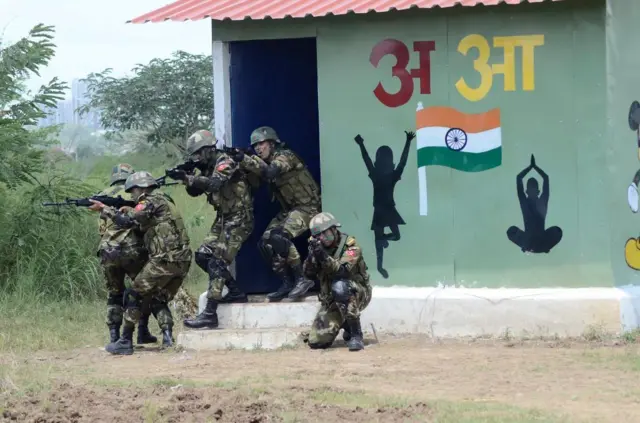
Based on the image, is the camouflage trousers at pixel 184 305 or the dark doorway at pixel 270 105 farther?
the camouflage trousers at pixel 184 305

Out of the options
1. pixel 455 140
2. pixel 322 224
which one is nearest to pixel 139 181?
pixel 322 224

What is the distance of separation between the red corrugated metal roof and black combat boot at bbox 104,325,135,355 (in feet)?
9.06

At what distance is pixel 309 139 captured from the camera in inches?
446

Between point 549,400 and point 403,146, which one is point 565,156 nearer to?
point 403,146

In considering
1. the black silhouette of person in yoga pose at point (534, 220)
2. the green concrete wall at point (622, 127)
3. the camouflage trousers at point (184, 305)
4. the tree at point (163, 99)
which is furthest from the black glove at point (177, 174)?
the tree at point (163, 99)

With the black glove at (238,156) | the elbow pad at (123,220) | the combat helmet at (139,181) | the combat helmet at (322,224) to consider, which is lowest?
the combat helmet at (322,224)

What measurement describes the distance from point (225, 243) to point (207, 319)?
2.29 ft

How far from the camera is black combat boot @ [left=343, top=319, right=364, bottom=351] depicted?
30.4ft

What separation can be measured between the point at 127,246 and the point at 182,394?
3.01m

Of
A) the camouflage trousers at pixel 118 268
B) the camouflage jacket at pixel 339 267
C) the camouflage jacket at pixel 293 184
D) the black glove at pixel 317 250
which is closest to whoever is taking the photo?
the black glove at pixel 317 250

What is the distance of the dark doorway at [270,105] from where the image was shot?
1075 cm

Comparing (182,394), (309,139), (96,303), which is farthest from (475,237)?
(96,303)

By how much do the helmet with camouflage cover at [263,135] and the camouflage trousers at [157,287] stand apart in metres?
1.26

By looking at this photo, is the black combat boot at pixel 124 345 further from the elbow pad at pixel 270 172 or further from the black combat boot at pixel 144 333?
the elbow pad at pixel 270 172
